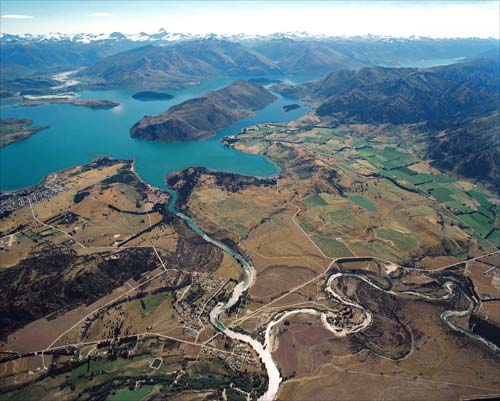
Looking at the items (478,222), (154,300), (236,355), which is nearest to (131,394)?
(236,355)

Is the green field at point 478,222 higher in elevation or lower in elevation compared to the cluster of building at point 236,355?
higher

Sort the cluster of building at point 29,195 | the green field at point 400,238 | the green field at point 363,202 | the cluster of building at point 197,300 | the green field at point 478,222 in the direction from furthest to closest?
1. the green field at point 363,202
2. the cluster of building at point 29,195
3. the green field at point 478,222
4. the green field at point 400,238
5. the cluster of building at point 197,300

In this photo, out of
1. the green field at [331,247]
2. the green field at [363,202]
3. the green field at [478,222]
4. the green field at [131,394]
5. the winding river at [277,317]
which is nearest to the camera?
the green field at [131,394]

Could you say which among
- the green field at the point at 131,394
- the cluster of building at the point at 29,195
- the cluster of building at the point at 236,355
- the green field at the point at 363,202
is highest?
the green field at the point at 363,202

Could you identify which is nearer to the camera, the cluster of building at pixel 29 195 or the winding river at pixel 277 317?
the winding river at pixel 277 317

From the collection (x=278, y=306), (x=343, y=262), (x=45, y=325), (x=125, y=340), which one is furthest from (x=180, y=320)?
(x=343, y=262)

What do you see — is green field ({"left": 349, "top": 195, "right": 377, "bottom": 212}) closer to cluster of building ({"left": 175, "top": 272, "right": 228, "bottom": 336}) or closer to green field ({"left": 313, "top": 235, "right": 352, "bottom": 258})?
green field ({"left": 313, "top": 235, "right": 352, "bottom": 258})

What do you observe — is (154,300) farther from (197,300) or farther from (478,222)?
(478,222)

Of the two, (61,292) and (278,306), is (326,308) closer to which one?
(278,306)

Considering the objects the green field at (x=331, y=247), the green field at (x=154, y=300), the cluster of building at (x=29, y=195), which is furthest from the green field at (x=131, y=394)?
the cluster of building at (x=29, y=195)

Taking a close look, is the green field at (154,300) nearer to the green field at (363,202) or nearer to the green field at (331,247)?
the green field at (331,247)

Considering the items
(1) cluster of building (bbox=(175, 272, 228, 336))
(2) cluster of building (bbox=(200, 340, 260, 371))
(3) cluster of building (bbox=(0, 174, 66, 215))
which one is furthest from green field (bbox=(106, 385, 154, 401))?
(3) cluster of building (bbox=(0, 174, 66, 215))
